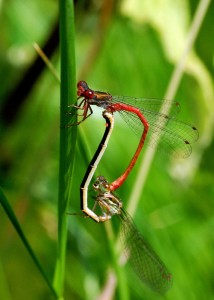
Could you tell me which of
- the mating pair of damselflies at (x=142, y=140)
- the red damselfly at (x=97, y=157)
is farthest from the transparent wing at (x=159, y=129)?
the red damselfly at (x=97, y=157)

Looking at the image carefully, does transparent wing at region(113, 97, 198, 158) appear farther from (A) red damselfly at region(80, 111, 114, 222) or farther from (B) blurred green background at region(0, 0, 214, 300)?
(B) blurred green background at region(0, 0, 214, 300)

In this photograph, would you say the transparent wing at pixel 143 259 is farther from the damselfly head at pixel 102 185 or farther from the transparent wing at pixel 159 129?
the transparent wing at pixel 159 129

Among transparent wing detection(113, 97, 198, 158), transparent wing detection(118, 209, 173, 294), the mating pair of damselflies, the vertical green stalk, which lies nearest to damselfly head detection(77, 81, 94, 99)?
the mating pair of damselflies

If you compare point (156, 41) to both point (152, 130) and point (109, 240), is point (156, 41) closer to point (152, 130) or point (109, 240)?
point (152, 130)

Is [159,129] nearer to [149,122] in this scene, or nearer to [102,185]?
[149,122]

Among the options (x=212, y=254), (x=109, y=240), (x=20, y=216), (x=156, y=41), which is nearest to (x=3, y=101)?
(x=20, y=216)

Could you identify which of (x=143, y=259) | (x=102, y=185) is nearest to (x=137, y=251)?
(x=143, y=259)
